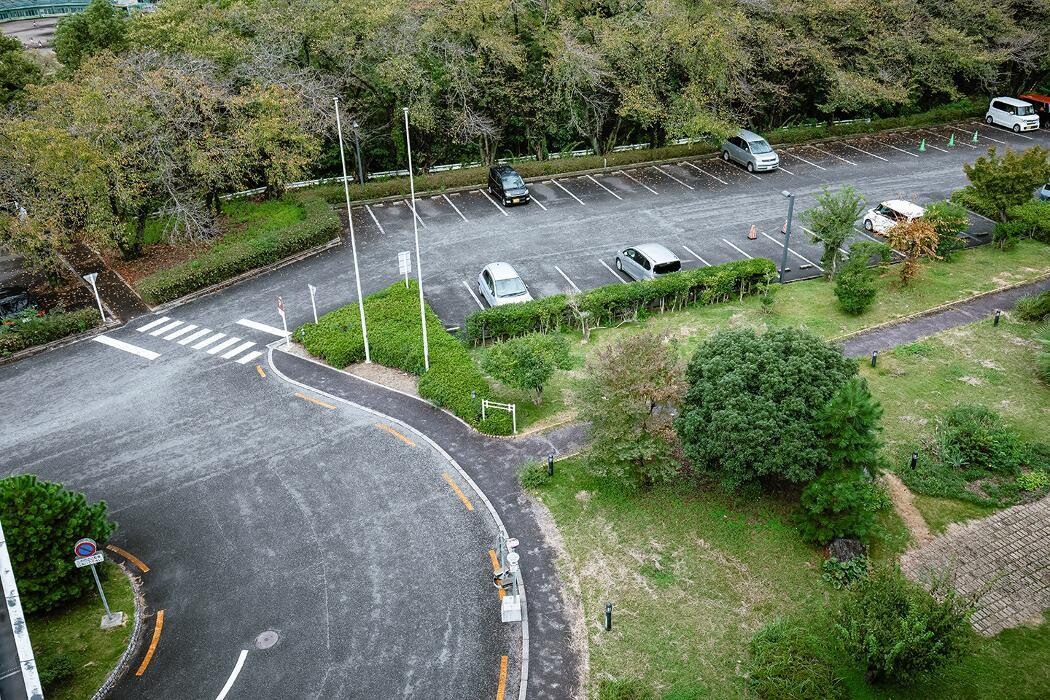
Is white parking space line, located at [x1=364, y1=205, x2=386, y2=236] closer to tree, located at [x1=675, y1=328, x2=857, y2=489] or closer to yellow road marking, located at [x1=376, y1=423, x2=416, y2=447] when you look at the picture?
yellow road marking, located at [x1=376, y1=423, x2=416, y2=447]

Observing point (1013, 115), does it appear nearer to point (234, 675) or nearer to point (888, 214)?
point (888, 214)

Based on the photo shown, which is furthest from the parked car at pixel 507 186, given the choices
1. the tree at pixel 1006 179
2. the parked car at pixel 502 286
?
the tree at pixel 1006 179

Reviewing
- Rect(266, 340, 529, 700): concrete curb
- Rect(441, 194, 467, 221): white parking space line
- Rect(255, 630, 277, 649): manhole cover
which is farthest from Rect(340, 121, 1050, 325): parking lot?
Rect(255, 630, 277, 649): manhole cover

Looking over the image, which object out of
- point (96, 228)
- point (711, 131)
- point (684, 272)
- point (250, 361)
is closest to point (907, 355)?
point (684, 272)

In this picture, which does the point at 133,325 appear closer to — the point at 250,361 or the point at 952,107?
the point at 250,361

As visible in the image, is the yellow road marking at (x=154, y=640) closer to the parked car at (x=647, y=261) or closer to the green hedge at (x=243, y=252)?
the green hedge at (x=243, y=252)

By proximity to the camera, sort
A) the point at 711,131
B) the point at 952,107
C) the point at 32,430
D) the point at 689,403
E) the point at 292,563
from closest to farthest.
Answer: the point at 292,563 < the point at 689,403 < the point at 32,430 < the point at 711,131 < the point at 952,107
